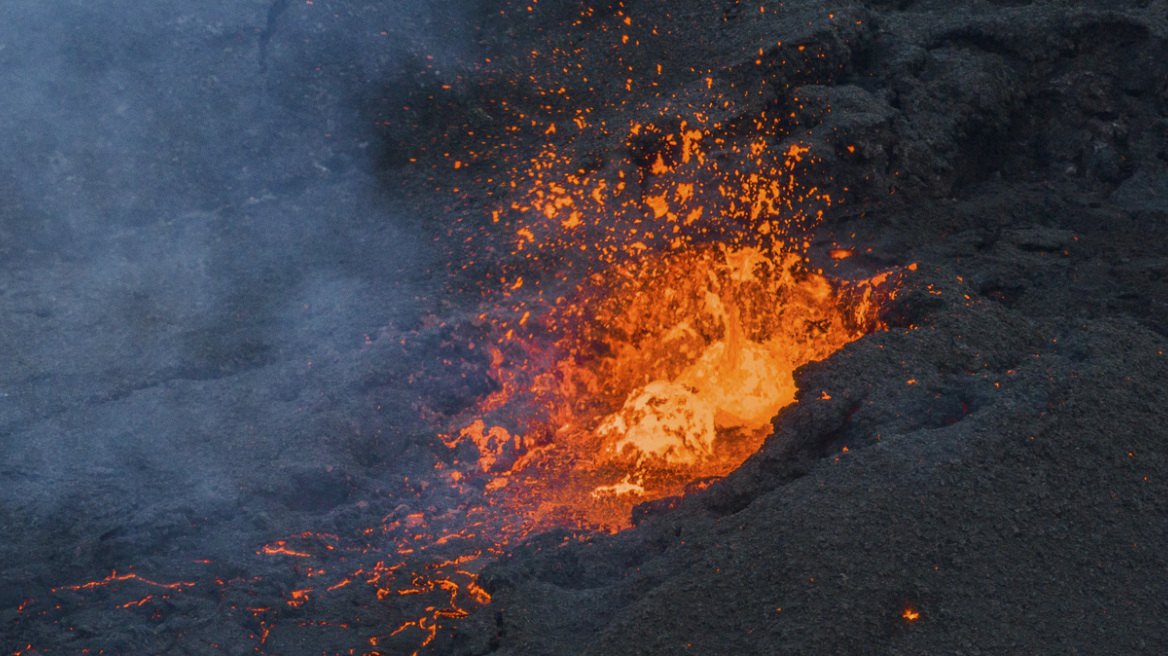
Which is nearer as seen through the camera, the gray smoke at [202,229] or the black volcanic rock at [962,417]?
the black volcanic rock at [962,417]

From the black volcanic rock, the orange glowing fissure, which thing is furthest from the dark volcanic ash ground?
the orange glowing fissure

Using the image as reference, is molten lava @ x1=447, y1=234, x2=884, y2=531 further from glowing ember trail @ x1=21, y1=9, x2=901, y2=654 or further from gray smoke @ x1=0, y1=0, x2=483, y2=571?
gray smoke @ x1=0, y1=0, x2=483, y2=571

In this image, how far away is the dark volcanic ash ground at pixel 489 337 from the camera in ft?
7.83

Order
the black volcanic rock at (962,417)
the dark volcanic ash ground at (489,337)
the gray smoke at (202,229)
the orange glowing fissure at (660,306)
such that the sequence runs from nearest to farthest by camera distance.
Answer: the black volcanic rock at (962,417), the dark volcanic ash ground at (489,337), the gray smoke at (202,229), the orange glowing fissure at (660,306)

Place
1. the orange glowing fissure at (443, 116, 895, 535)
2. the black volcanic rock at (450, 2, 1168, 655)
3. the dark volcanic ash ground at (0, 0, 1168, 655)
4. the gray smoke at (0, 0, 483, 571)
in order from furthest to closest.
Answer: the orange glowing fissure at (443, 116, 895, 535)
the gray smoke at (0, 0, 483, 571)
the dark volcanic ash ground at (0, 0, 1168, 655)
the black volcanic rock at (450, 2, 1168, 655)

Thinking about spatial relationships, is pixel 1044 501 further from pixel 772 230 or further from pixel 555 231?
pixel 555 231

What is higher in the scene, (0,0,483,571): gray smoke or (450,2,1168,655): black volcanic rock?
(0,0,483,571): gray smoke

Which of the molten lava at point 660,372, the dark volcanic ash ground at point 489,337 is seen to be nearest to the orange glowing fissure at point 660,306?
the molten lava at point 660,372

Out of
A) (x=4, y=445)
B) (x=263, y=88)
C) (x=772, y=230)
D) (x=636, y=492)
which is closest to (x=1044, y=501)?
(x=636, y=492)

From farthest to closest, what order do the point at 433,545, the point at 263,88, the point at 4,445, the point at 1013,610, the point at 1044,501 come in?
the point at 263,88
the point at 4,445
the point at 433,545
the point at 1044,501
the point at 1013,610

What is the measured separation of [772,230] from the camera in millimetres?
3949

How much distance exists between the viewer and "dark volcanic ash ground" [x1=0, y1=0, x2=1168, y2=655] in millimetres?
2387

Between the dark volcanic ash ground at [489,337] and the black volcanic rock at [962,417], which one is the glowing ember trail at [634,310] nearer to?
the dark volcanic ash ground at [489,337]

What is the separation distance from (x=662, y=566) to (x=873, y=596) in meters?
0.55
